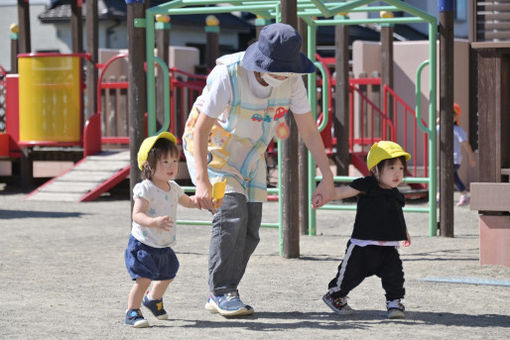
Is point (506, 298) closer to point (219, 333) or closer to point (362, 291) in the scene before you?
point (362, 291)

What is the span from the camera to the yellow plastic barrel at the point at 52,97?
1536cm

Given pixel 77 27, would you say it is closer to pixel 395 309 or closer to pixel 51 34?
pixel 395 309

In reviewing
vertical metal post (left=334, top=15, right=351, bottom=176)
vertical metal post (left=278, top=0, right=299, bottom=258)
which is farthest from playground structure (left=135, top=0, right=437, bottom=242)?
vertical metal post (left=334, top=15, right=351, bottom=176)

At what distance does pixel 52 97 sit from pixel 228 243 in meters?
10.1

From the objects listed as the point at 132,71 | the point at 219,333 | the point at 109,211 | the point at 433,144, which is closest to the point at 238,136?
the point at 219,333

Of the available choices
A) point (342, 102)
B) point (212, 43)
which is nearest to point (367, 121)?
point (342, 102)

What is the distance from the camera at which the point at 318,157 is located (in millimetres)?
5777

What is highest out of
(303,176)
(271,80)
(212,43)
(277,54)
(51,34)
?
(51,34)

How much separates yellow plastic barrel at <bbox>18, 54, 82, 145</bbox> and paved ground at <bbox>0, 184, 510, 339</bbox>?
17.3 ft

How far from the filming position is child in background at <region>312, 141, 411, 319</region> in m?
5.73

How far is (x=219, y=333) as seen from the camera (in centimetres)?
521

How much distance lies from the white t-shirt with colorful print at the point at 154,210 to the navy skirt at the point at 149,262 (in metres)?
0.03

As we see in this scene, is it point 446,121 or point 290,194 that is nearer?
point 290,194

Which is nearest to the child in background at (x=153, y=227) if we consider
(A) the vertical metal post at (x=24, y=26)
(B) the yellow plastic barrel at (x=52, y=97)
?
(B) the yellow plastic barrel at (x=52, y=97)
